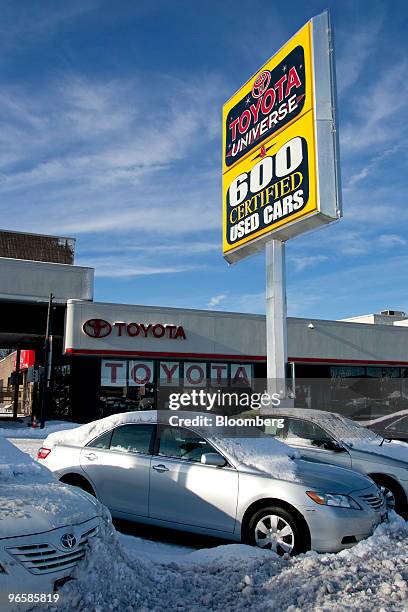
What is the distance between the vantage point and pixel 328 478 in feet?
21.8

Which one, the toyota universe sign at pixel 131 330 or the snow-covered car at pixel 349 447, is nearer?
the snow-covered car at pixel 349 447

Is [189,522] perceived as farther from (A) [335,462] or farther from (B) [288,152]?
(B) [288,152]

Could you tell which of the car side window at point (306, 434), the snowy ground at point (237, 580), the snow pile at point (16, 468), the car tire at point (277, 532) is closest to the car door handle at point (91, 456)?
the snow pile at point (16, 468)

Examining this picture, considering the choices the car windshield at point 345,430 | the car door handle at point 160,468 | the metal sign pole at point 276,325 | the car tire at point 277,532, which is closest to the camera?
the car tire at point 277,532

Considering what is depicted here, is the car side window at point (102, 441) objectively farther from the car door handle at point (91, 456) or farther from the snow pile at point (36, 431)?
the snow pile at point (36, 431)

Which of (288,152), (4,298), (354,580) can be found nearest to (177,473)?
(354,580)

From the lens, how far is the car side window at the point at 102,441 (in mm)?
7793

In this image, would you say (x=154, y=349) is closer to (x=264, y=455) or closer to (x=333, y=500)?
(x=264, y=455)

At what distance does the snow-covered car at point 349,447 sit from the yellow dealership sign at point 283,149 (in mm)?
6638

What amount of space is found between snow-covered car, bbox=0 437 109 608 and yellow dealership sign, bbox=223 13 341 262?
11.1 metres

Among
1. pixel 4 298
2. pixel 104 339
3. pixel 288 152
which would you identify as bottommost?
pixel 104 339

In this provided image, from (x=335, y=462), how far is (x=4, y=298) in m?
19.9

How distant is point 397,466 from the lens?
8.62 m

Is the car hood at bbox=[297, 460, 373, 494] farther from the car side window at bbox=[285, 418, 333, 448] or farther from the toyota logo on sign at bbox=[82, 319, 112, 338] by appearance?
the toyota logo on sign at bbox=[82, 319, 112, 338]
